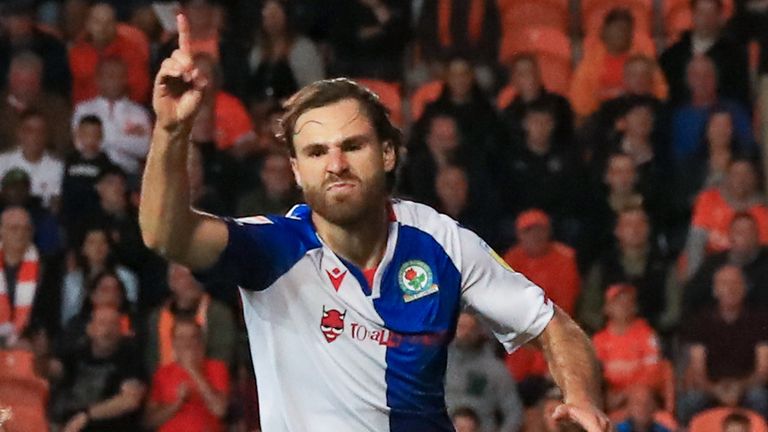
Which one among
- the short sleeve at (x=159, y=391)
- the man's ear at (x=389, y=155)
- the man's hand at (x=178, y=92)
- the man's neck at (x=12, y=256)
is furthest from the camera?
the man's neck at (x=12, y=256)

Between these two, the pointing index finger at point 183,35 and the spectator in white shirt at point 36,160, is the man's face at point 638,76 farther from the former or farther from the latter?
the pointing index finger at point 183,35

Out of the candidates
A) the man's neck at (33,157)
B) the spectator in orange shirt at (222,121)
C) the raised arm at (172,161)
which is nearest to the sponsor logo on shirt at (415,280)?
the raised arm at (172,161)

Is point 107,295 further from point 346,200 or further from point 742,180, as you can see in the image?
point 346,200

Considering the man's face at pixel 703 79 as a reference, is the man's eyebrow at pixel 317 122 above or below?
above

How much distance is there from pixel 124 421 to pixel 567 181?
123 inches

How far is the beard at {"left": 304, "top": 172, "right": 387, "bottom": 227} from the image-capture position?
4309 millimetres

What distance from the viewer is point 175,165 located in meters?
3.95

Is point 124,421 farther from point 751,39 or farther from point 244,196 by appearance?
point 751,39

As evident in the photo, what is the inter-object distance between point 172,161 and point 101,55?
744cm

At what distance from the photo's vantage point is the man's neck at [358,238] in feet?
14.5

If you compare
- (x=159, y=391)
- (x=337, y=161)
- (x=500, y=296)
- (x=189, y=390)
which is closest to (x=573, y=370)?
(x=500, y=296)

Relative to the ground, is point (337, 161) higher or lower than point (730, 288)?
higher

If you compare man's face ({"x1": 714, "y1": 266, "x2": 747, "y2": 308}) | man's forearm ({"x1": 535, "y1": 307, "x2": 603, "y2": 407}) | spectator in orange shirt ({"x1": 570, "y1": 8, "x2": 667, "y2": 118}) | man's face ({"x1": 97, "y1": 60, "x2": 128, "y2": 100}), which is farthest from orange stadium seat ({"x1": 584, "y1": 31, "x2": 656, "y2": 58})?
man's forearm ({"x1": 535, "y1": 307, "x2": 603, "y2": 407})

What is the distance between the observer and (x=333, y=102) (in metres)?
4.43
